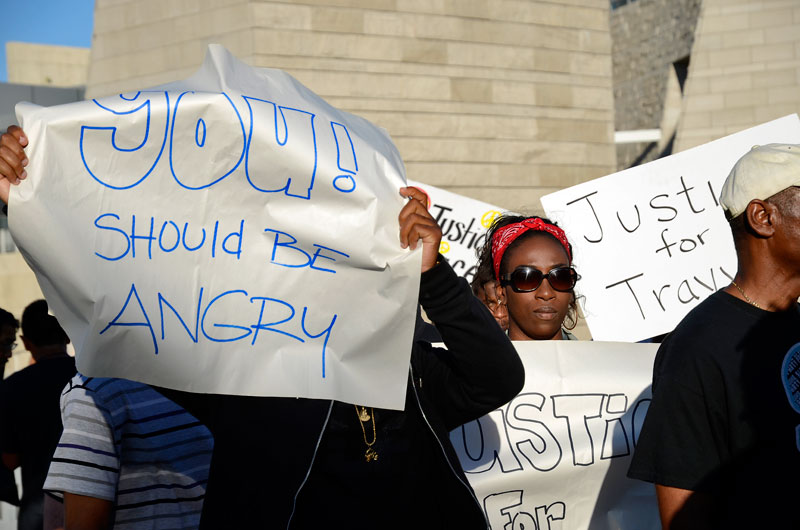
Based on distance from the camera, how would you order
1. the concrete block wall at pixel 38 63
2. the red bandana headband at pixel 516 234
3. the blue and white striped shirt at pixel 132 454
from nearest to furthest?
the blue and white striped shirt at pixel 132 454, the red bandana headband at pixel 516 234, the concrete block wall at pixel 38 63

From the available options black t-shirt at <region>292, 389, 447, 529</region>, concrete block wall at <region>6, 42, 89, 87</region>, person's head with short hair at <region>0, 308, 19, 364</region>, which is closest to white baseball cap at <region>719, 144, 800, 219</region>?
black t-shirt at <region>292, 389, 447, 529</region>

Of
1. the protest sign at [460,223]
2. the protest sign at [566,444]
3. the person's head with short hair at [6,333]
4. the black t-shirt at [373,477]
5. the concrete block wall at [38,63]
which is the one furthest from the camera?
the concrete block wall at [38,63]

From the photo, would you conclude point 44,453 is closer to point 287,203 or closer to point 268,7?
point 287,203

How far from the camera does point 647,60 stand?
15.2 m

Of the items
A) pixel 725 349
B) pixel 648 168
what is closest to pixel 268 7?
pixel 648 168

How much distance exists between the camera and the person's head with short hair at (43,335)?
4.40m

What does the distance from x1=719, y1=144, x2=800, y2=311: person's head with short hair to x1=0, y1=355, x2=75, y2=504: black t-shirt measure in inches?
125

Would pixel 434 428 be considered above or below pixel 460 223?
below

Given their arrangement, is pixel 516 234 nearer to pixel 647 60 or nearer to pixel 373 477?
pixel 373 477

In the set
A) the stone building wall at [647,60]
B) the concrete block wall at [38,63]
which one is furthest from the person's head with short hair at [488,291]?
the concrete block wall at [38,63]

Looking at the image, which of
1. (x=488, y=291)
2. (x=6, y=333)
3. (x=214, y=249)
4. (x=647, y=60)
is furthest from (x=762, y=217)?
(x=647, y=60)

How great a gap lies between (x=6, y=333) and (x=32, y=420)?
1.03 metres

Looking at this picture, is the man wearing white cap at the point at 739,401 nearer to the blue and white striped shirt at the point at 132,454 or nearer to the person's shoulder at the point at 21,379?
the blue and white striped shirt at the point at 132,454

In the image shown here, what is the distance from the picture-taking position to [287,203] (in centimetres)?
214
